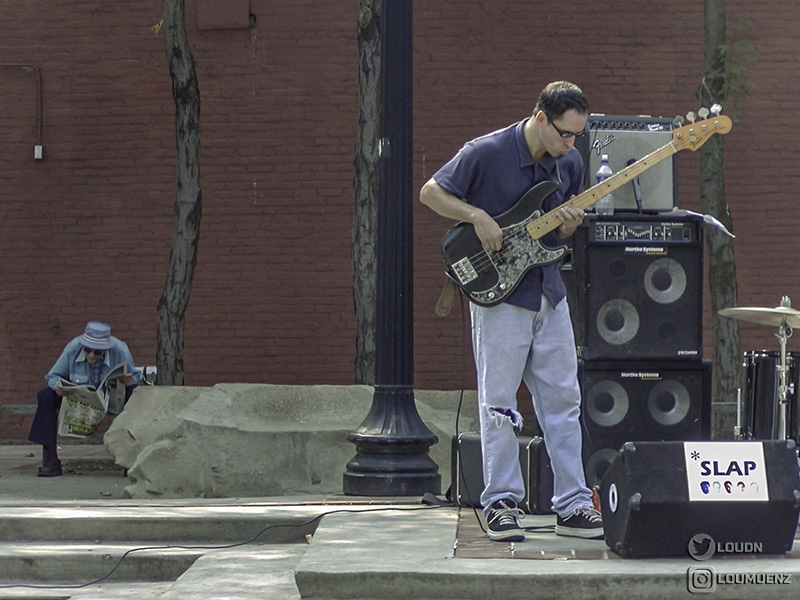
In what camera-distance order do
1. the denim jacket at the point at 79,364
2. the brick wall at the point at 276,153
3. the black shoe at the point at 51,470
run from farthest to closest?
the brick wall at the point at 276,153
the denim jacket at the point at 79,364
the black shoe at the point at 51,470

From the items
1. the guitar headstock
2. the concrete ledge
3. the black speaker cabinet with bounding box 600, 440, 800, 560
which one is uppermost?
the guitar headstock

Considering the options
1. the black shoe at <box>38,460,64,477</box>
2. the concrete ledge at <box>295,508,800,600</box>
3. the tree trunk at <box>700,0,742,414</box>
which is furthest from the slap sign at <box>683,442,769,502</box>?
the black shoe at <box>38,460,64,477</box>

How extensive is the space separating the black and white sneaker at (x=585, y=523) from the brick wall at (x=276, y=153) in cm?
627

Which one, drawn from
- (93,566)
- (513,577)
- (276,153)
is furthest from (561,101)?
(276,153)

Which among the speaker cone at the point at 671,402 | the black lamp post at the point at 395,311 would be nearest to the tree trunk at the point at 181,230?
the black lamp post at the point at 395,311

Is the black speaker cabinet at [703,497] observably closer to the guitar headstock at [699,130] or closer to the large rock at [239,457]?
the guitar headstock at [699,130]

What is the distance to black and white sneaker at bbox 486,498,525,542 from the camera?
184 inches

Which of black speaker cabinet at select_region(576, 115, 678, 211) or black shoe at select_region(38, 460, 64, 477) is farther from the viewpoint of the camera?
black shoe at select_region(38, 460, 64, 477)

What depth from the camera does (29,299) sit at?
11.5m

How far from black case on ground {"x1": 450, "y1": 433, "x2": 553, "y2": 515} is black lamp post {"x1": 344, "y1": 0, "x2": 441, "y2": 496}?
0.79 meters

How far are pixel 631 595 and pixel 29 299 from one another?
8.66 meters

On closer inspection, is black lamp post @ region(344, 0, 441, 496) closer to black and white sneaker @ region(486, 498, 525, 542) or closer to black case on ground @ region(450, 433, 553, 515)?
black case on ground @ region(450, 433, 553, 515)

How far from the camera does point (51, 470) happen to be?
912 centimetres

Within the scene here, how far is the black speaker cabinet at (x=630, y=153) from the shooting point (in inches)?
225
